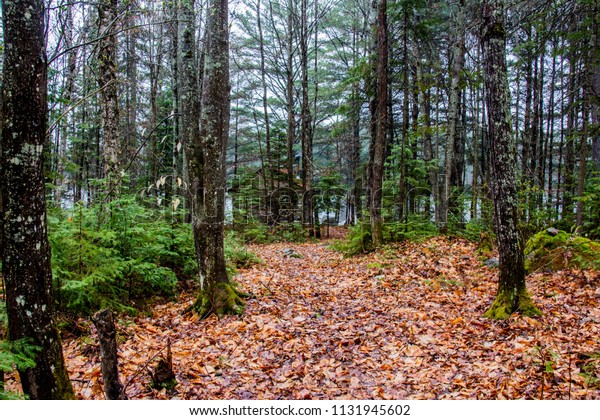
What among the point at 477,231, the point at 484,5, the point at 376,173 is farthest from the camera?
the point at 477,231

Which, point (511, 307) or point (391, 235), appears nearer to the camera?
point (511, 307)

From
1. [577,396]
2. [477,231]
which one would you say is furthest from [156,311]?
[477,231]

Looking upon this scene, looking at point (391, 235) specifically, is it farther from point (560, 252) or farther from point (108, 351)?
point (108, 351)

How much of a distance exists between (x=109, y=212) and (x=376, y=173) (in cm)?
758

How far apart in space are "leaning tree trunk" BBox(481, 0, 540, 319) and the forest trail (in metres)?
0.40

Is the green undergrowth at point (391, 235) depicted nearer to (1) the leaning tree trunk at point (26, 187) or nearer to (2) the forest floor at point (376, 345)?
(2) the forest floor at point (376, 345)

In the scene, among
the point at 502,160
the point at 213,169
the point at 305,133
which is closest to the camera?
the point at 502,160

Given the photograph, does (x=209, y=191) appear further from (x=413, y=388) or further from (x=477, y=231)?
(x=477, y=231)

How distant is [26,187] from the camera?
2.67 metres

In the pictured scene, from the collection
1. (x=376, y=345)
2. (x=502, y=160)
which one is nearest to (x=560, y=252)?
(x=502, y=160)

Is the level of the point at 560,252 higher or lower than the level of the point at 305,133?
lower

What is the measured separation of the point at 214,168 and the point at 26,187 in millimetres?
3333
